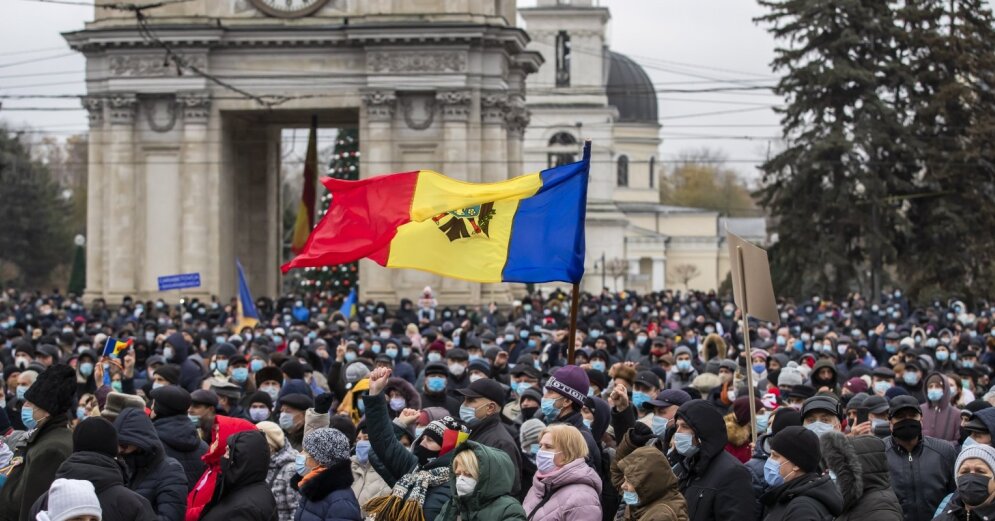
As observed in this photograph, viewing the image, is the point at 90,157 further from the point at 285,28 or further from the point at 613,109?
the point at 613,109

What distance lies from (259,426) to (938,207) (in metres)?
44.2

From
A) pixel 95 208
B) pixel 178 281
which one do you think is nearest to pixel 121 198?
pixel 95 208

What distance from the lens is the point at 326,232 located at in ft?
47.9

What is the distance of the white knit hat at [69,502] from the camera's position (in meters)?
7.93

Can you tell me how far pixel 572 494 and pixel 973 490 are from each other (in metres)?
2.20

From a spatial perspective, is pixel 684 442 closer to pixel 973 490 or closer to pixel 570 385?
pixel 570 385

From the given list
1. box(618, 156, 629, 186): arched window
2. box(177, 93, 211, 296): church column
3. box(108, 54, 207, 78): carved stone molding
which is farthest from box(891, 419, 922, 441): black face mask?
box(618, 156, 629, 186): arched window

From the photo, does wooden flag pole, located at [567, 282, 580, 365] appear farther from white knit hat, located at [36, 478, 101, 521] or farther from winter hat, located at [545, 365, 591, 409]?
white knit hat, located at [36, 478, 101, 521]

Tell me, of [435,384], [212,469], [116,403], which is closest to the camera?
[212,469]

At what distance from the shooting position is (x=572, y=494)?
9.50 metres

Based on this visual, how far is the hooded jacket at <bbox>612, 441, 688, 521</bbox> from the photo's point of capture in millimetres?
8969

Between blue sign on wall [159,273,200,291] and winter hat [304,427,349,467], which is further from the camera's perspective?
blue sign on wall [159,273,200,291]

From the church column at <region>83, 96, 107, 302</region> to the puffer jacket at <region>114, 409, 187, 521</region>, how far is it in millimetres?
39274

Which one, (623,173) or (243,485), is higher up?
(623,173)
